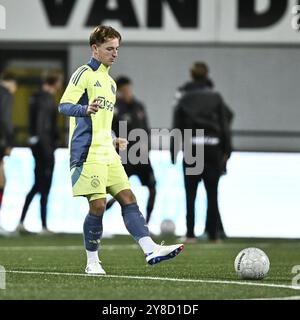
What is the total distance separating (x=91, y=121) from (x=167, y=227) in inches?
285

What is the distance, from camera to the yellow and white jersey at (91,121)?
932 cm

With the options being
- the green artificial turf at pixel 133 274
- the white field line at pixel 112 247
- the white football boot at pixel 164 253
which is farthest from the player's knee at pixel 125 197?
the white field line at pixel 112 247

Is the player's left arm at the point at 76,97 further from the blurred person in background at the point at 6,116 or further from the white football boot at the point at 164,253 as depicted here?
the blurred person in background at the point at 6,116

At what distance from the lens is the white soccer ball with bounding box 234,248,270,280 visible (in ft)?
30.2

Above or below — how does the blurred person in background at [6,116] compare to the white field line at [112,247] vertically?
above

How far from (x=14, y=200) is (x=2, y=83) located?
1.69 metres

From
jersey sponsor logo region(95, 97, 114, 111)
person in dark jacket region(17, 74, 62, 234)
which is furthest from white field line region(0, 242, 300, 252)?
jersey sponsor logo region(95, 97, 114, 111)

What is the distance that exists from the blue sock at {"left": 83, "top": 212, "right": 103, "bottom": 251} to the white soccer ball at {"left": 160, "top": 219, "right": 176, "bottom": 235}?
7083 mm

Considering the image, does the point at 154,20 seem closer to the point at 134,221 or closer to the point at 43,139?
the point at 43,139

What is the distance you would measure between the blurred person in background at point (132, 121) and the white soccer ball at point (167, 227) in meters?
0.38

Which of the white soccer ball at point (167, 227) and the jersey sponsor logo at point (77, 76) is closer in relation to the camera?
the jersey sponsor logo at point (77, 76)

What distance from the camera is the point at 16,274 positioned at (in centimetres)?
952

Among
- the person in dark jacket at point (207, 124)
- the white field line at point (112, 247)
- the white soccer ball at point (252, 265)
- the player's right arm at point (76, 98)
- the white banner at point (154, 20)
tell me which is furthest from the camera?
the white banner at point (154, 20)

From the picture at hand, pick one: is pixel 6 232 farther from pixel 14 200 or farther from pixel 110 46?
pixel 110 46
